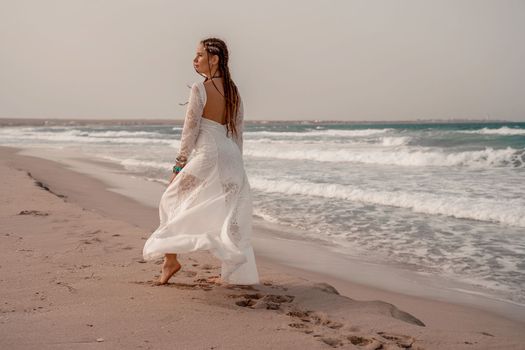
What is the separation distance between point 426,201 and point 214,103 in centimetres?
622

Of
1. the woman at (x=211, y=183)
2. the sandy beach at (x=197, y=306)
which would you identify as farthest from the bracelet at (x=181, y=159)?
the sandy beach at (x=197, y=306)

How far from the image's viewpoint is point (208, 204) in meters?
3.87

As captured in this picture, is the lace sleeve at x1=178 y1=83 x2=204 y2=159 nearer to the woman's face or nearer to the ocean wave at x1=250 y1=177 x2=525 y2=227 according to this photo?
the woman's face

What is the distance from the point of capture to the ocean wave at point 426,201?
8086 mm

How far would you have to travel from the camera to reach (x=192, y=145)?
3.92 m

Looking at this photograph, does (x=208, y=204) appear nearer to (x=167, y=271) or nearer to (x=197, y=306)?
(x=167, y=271)

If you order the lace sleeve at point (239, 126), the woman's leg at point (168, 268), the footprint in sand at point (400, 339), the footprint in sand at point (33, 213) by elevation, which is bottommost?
the footprint in sand at point (400, 339)

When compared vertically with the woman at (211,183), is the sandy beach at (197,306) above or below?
below

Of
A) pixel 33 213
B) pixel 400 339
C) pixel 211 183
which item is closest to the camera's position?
pixel 400 339

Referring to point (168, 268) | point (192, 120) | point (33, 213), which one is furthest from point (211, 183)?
point (33, 213)

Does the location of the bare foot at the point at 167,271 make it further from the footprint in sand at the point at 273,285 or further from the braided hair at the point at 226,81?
the braided hair at the point at 226,81

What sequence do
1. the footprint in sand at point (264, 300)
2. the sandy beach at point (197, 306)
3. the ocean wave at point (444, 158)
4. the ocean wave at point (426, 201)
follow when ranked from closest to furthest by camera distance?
the sandy beach at point (197, 306)
the footprint in sand at point (264, 300)
the ocean wave at point (426, 201)
the ocean wave at point (444, 158)

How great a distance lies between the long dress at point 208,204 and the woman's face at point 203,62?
5.3 inches

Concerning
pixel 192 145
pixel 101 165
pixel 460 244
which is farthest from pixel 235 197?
pixel 101 165
